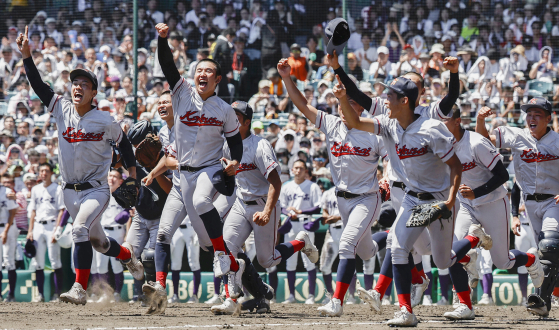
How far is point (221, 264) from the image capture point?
20.7 ft

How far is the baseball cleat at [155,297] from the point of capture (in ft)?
21.3

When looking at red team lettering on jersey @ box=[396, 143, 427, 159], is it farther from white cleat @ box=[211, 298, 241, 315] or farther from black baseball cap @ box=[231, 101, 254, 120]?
white cleat @ box=[211, 298, 241, 315]

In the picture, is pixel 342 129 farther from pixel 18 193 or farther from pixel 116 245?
pixel 18 193

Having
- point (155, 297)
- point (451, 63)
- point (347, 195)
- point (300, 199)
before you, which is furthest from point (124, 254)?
point (300, 199)

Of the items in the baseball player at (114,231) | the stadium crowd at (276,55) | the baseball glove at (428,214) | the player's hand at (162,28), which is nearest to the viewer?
the baseball glove at (428,214)

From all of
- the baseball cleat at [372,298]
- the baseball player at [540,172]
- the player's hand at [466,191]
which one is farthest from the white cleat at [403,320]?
the baseball player at [540,172]

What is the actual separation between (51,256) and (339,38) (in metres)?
6.66

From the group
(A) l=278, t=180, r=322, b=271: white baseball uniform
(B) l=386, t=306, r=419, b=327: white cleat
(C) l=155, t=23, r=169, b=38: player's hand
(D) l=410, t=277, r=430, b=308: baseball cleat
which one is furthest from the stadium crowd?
(B) l=386, t=306, r=419, b=327: white cleat

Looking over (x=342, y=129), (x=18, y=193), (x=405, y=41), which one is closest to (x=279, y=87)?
(x=405, y=41)

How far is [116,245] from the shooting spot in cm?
716

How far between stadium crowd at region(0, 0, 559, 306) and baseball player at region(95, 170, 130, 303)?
1.68 m

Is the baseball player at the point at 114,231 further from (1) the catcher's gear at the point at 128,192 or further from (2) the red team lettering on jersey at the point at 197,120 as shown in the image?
(2) the red team lettering on jersey at the point at 197,120

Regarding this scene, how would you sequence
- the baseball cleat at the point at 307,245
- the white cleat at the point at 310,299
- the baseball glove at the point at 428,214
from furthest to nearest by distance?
the white cleat at the point at 310,299 → the baseball cleat at the point at 307,245 → the baseball glove at the point at 428,214

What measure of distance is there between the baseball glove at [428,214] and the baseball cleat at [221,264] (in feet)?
5.63
